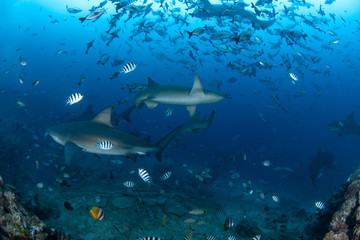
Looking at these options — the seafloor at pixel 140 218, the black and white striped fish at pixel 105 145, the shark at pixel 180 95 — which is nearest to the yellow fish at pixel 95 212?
the seafloor at pixel 140 218

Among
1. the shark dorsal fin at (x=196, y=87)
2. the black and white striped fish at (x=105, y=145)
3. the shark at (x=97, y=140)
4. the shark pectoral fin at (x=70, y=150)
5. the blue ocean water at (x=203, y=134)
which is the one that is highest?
the shark dorsal fin at (x=196, y=87)

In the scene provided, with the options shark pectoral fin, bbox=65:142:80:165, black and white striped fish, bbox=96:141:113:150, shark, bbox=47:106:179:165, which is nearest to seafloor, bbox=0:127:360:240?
shark pectoral fin, bbox=65:142:80:165

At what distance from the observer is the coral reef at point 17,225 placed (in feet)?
9.00

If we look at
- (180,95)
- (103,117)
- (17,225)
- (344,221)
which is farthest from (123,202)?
(344,221)

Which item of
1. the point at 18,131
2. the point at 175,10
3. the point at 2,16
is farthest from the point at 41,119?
the point at 2,16

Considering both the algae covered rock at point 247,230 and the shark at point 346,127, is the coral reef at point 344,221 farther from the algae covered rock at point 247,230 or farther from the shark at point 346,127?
the shark at point 346,127

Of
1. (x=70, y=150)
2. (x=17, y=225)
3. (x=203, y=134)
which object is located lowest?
(x=203, y=134)

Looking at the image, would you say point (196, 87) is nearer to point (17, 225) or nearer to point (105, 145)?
point (105, 145)

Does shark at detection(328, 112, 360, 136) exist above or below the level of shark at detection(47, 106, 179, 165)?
below

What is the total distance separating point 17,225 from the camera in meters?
2.88

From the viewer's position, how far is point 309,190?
27.8 meters

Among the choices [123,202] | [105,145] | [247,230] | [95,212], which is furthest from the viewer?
[123,202]

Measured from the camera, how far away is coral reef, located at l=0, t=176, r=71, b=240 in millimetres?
2742

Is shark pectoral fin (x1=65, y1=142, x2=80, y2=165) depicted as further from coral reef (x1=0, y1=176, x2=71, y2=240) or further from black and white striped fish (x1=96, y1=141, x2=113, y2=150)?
coral reef (x1=0, y1=176, x2=71, y2=240)
